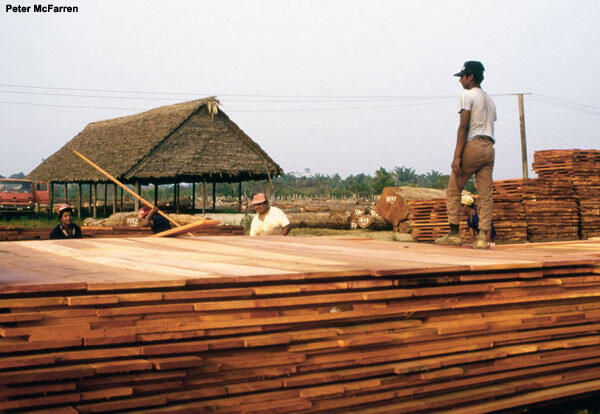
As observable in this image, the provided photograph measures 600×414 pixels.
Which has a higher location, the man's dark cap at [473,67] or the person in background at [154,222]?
the man's dark cap at [473,67]

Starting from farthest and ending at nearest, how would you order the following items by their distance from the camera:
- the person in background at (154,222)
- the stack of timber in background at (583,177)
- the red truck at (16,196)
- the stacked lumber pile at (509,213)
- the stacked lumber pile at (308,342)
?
the red truck at (16,196) < the stack of timber in background at (583,177) < the stacked lumber pile at (509,213) < the person in background at (154,222) < the stacked lumber pile at (308,342)

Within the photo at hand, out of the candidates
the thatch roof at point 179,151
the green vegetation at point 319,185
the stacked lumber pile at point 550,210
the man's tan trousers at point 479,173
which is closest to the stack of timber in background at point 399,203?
the stacked lumber pile at point 550,210

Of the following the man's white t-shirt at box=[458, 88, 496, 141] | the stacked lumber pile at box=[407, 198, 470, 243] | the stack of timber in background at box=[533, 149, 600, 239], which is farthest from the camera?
the stacked lumber pile at box=[407, 198, 470, 243]

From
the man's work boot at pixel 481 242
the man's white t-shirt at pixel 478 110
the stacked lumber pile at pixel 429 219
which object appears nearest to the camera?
the man's work boot at pixel 481 242

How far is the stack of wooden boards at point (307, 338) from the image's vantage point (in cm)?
191

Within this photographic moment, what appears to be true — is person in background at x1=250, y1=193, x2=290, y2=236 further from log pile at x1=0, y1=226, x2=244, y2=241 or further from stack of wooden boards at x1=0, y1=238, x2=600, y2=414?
stack of wooden boards at x1=0, y1=238, x2=600, y2=414

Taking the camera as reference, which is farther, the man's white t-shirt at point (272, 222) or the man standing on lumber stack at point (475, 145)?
the man's white t-shirt at point (272, 222)

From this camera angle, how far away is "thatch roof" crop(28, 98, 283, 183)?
22.1 meters

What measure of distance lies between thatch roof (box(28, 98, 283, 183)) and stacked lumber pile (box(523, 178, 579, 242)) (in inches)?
444

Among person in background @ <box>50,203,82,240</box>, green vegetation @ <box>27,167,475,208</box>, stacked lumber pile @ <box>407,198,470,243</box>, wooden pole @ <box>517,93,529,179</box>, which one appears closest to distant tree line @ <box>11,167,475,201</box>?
green vegetation @ <box>27,167,475,208</box>

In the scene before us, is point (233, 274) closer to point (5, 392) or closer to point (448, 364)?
point (5, 392)

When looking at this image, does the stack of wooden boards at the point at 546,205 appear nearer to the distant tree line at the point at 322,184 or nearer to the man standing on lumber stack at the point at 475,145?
the man standing on lumber stack at the point at 475,145

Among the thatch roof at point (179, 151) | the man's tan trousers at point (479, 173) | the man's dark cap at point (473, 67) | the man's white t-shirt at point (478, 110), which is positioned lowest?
the man's tan trousers at point (479, 173)

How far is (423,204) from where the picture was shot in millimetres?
15234
